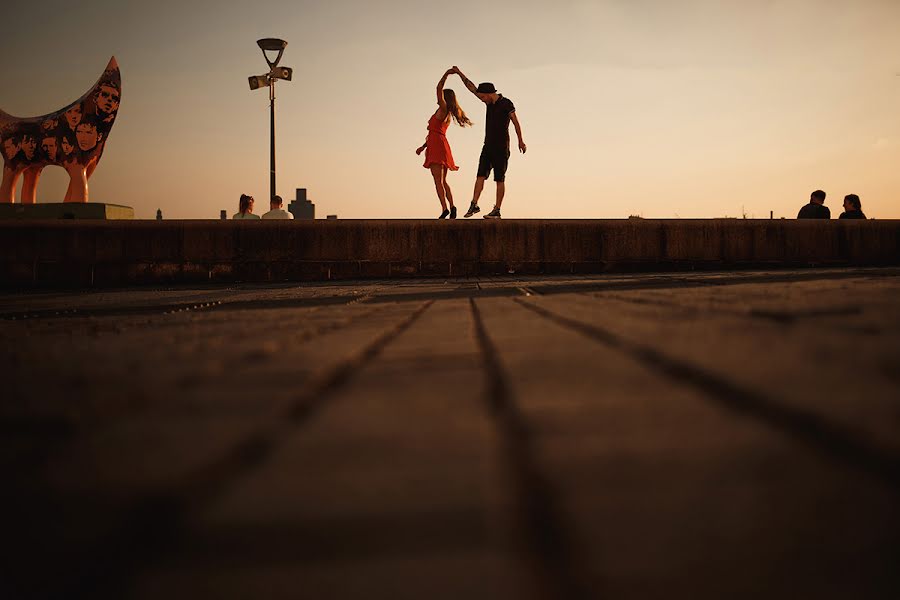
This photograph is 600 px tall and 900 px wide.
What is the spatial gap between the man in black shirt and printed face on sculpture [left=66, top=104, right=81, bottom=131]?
17.0m

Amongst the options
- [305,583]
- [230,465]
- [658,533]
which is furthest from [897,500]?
[230,465]

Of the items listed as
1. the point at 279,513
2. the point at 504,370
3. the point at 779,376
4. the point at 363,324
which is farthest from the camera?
the point at 363,324

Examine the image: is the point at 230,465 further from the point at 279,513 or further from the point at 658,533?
the point at 658,533

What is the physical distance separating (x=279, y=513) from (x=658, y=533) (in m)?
0.32

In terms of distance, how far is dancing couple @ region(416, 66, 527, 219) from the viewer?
312 inches

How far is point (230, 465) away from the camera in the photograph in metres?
0.69

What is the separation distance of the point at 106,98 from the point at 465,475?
75.9ft

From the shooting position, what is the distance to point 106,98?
778 inches

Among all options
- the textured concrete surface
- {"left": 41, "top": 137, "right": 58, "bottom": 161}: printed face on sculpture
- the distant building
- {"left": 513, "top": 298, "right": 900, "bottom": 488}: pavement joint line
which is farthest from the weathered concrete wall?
the distant building

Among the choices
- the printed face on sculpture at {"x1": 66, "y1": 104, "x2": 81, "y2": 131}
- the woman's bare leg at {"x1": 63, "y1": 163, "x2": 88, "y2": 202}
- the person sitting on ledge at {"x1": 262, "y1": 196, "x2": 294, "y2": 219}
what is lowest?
the person sitting on ledge at {"x1": 262, "y1": 196, "x2": 294, "y2": 219}

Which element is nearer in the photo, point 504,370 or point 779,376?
point 779,376

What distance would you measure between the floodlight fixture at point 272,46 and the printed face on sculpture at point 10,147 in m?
11.5

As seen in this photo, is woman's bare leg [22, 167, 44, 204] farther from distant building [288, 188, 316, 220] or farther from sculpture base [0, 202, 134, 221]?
distant building [288, 188, 316, 220]

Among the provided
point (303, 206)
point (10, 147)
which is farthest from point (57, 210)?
point (303, 206)
